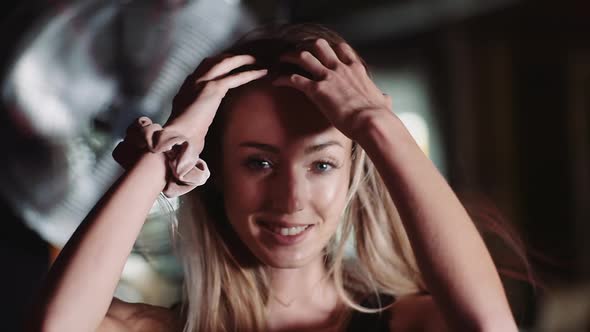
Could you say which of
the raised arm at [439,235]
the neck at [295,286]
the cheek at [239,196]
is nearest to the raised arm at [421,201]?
the raised arm at [439,235]

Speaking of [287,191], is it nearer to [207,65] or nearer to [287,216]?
[287,216]

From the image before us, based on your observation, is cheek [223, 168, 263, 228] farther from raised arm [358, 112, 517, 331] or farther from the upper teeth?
raised arm [358, 112, 517, 331]

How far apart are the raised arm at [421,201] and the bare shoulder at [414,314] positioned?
150mm

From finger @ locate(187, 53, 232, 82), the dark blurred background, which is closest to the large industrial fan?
the dark blurred background

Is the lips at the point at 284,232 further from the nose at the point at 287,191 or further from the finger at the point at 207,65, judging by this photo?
the finger at the point at 207,65

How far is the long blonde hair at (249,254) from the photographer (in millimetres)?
812

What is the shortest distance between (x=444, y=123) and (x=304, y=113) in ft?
5.78

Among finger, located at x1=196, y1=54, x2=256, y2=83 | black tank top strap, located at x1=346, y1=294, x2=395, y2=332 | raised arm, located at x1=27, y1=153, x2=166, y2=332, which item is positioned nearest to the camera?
raised arm, located at x1=27, y1=153, x2=166, y2=332

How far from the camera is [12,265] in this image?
3.25ft

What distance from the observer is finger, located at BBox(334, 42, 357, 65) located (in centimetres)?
76

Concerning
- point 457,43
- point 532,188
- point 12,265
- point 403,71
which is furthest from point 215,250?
point 532,188

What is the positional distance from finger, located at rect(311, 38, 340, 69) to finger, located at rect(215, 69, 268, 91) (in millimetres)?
64

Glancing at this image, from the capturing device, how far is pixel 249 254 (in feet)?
2.85

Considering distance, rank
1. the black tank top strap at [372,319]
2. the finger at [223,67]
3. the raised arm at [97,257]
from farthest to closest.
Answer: the black tank top strap at [372,319], the finger at [223,67], the raised arm at [97,257]
